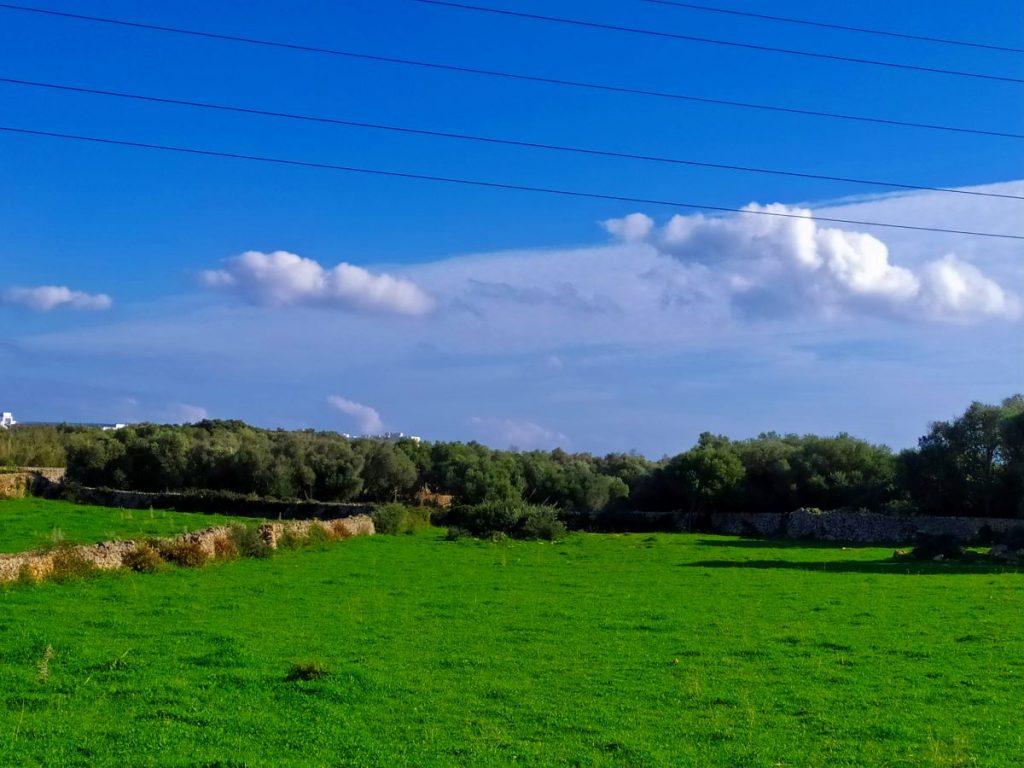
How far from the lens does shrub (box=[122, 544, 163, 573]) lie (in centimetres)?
2469

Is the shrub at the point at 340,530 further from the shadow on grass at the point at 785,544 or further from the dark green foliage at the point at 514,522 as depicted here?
the shadow on grass at the point at 785,544

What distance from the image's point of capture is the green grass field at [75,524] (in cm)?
3046

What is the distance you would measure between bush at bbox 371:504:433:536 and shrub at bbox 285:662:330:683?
33224mm

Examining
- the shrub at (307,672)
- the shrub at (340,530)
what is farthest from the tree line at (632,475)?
the shrub at (307,672)

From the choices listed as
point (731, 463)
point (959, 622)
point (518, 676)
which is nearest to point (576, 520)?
point (731, 463)

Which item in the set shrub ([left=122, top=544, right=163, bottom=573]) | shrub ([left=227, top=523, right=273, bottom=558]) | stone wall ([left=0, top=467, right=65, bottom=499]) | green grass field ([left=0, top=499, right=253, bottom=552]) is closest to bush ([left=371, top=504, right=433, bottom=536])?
green grass field ([left=0, top=499, right=253, bottom=552])

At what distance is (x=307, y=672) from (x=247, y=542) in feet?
62.4

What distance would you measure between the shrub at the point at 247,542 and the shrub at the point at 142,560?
4.87m

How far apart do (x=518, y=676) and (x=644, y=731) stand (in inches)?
121

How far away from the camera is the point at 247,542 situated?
30875 mm

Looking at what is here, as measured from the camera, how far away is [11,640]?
14.4m

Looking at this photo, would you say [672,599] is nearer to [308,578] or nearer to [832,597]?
[832,597]

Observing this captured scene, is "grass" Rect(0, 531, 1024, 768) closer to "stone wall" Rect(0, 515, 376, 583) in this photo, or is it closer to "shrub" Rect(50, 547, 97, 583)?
"shrub" Rect(50, 547, 97, 583)

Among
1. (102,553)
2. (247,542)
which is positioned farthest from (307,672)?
(247,542)
